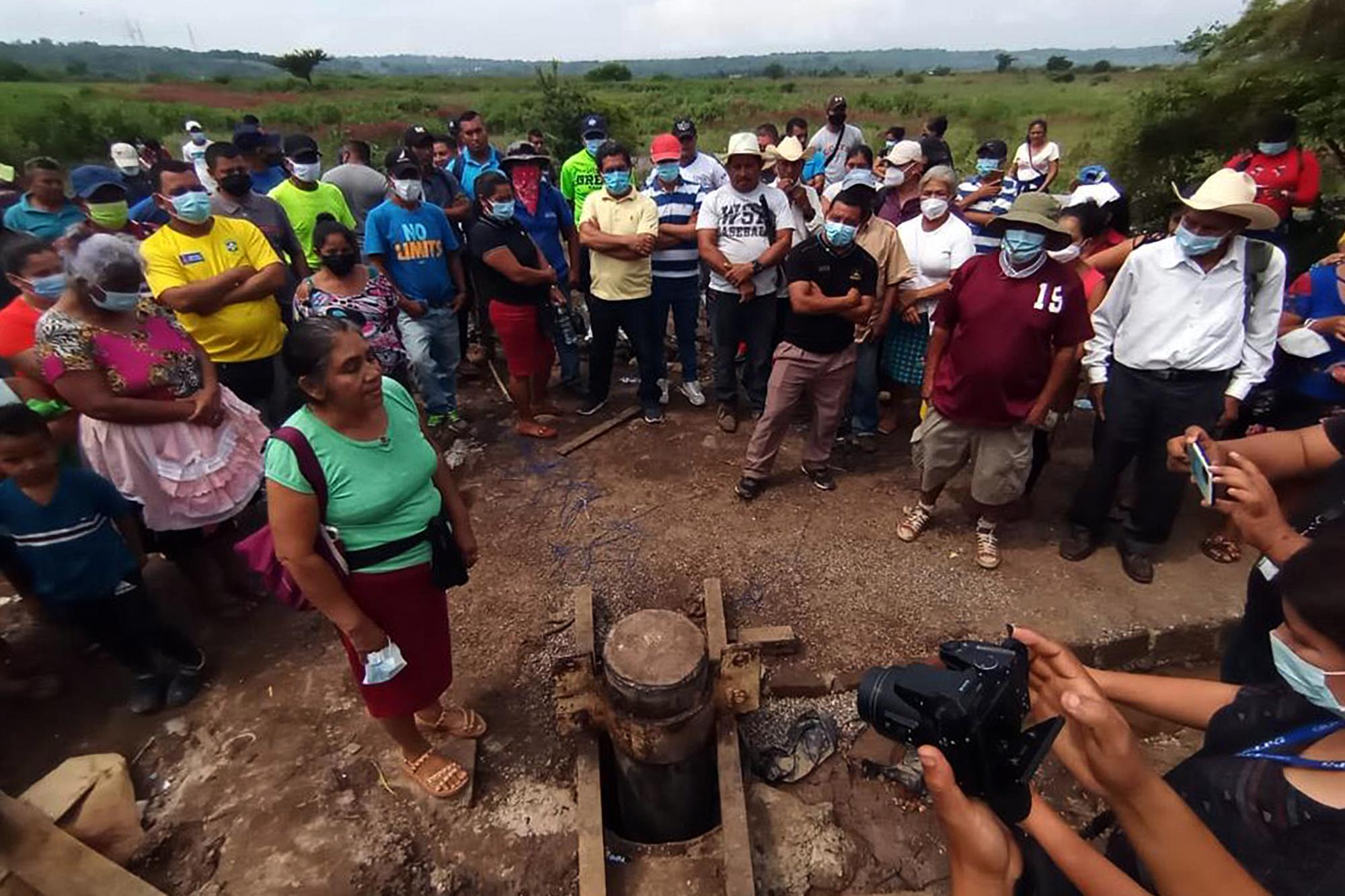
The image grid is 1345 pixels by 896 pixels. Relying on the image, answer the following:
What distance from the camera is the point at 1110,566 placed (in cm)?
428

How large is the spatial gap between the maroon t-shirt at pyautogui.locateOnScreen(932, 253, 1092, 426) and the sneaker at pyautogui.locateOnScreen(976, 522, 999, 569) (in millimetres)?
759

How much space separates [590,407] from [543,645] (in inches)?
105

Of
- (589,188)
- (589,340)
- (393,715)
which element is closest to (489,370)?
(589,340)

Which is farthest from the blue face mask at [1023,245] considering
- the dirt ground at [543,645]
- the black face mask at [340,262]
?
the black face mask at [340,262]

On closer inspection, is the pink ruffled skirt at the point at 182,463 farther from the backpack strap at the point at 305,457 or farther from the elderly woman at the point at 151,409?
the backpack strap at the point at 305,457

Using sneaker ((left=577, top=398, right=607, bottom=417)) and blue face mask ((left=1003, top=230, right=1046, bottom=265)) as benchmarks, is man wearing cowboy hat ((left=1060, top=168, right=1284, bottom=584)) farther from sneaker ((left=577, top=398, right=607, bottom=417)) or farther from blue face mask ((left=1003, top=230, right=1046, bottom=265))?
sneaker ((left=577, top=398, right=607, bottom=417))

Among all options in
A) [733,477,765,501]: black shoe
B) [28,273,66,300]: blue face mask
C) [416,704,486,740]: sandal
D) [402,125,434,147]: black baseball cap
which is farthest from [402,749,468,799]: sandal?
[402,125,434,147]: black baseball cap

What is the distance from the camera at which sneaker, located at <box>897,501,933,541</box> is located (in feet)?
14.8

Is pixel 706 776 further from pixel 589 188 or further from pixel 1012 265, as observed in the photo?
pixel 589 188

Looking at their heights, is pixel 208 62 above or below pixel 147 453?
above

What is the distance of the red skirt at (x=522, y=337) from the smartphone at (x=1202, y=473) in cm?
411

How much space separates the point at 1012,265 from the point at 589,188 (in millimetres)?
4369

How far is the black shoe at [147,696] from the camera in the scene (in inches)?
134

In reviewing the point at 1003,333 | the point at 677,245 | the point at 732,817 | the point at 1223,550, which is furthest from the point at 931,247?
the point at 732,817
